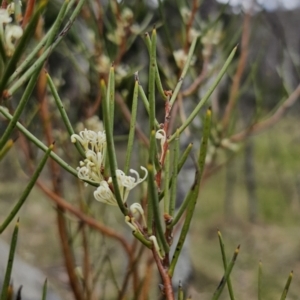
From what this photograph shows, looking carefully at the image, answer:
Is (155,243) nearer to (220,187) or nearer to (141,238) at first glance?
(141,238)

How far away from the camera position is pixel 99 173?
1.06 ft

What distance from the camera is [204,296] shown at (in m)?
3.09

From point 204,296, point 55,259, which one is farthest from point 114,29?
point 55,259

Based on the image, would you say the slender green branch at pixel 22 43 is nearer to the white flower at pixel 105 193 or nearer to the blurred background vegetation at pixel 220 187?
the white flower at pixel 105 193

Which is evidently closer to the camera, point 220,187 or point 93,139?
point 93,139

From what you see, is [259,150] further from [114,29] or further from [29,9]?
[29,9]

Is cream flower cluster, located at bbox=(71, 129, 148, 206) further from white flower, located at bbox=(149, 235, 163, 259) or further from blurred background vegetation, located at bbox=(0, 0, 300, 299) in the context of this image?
blurred background vegetation, located at bbox=(0, 0, 300, 299)

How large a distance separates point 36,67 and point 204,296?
303 centimetres

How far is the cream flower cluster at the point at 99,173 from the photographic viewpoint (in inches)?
12.3

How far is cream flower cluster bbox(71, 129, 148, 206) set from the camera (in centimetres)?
31

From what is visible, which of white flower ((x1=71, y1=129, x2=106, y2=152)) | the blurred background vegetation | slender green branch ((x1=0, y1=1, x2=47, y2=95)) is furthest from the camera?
the blurred background vegetation

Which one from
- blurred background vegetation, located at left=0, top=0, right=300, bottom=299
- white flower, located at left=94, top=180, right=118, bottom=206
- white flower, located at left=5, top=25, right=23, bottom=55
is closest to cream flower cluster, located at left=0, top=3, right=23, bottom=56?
white flower, located at left=5, top=25, right=23, bottom=55

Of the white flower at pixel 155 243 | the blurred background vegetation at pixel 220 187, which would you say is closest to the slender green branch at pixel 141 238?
the white flower at pixel 155 243

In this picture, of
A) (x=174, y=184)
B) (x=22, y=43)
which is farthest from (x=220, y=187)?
(x=22, y=43)
